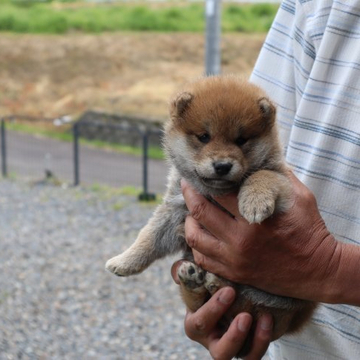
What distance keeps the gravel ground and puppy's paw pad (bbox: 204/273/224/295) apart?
3315 mm

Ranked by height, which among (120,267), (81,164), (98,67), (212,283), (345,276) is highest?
(345,276)

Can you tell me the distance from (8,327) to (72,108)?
13064 millimetres

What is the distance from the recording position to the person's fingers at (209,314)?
2199mm

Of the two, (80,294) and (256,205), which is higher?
(256,205)

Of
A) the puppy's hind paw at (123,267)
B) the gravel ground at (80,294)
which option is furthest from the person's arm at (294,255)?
the gravel ground at (80,294)

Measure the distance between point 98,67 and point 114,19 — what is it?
395 centimetres

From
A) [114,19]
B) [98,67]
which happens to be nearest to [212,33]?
[98,67]

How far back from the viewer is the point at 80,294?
673 cm

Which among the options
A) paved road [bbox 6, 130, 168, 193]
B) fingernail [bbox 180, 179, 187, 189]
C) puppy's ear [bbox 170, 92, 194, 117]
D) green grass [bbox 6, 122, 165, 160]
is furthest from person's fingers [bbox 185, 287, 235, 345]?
green grass [bbox 6, 122, 165, 160]

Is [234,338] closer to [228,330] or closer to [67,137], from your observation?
[228,330]

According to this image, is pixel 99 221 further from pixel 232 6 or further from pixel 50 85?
pixel 232 6

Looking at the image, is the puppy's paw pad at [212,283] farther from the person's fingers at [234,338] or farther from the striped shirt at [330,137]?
the striped shirt at [330,137]

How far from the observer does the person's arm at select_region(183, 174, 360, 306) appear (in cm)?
194

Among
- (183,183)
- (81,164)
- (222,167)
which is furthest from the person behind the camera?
(81,164)
